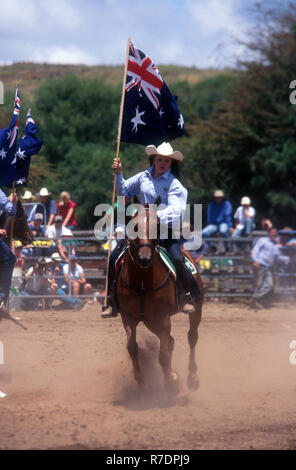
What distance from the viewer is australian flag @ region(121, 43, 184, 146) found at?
861cm

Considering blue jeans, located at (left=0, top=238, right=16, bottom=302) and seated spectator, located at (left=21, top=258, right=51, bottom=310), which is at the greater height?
blue jeans, located at (left=0, top=238, right=16, bottom=302)

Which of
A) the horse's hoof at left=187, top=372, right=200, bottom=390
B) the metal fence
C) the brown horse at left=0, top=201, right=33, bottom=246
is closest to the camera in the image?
the horse's hoof at left=187, top=372, right=200, bottom=390

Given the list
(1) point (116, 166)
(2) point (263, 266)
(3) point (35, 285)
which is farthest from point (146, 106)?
(2) point (263, 266)

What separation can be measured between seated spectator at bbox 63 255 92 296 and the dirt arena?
1300 mm

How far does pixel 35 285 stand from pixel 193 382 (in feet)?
21.2

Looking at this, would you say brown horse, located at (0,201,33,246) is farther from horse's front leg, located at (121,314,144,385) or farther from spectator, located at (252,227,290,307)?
spectator, located at (252,227,290,307)

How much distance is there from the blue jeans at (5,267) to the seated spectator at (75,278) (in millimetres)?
5205

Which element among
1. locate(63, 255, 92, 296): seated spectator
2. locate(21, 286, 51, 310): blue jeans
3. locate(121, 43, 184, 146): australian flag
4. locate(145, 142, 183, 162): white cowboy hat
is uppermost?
locate(121, 43, 184, 146): australian flag

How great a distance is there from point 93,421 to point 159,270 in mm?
1827

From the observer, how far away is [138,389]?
26.0ft

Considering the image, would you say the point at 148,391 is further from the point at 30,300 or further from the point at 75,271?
the point at 75,271

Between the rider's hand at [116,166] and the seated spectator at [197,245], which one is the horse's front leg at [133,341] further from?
the seated spectator at [197,245]

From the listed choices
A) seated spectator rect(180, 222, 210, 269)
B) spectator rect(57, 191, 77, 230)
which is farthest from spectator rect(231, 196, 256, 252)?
spectator rect(57, 191, 77, 230)

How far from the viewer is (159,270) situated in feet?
25.0
